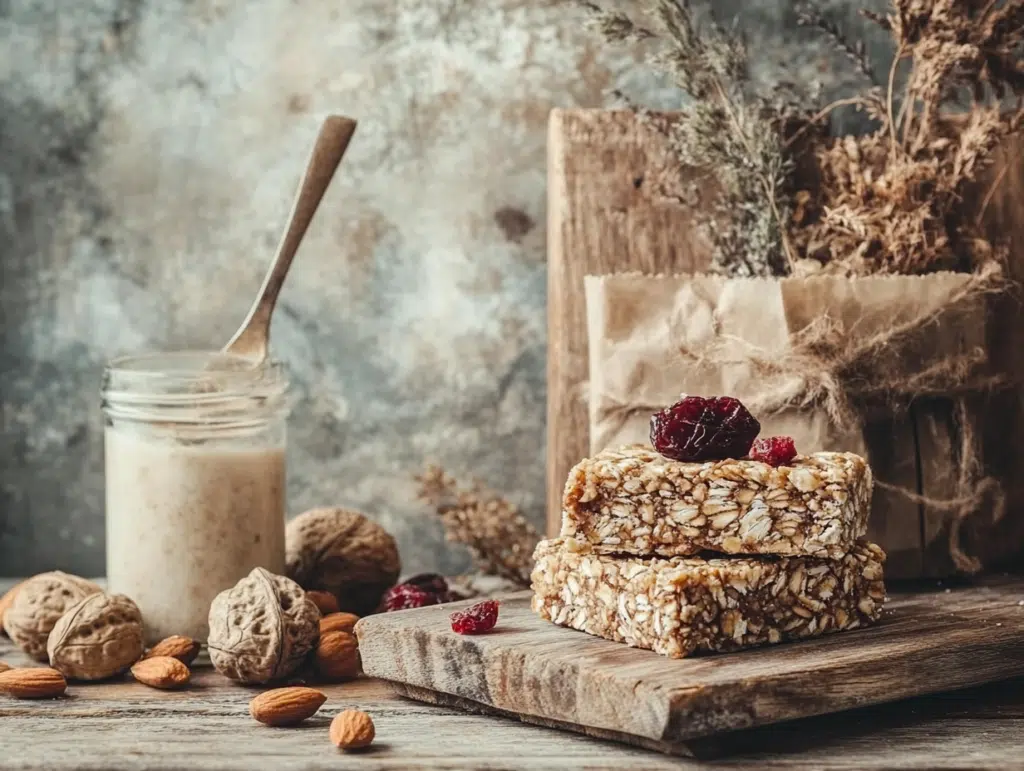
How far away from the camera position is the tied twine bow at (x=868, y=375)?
1722 millimetres

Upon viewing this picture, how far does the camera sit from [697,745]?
4.11 ft

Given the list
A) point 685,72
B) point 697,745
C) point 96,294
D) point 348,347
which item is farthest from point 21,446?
point 697,745

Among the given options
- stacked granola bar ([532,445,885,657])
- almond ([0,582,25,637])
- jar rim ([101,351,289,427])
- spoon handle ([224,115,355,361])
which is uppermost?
spoon handle ([224,115,355,361])

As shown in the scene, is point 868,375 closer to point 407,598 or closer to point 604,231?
point 604,231

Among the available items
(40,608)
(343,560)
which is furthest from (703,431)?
(40,608)

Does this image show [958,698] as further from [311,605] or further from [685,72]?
[685,72]

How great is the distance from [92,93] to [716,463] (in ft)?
4.65

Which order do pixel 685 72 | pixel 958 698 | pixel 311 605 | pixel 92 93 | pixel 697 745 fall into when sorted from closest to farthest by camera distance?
pixel 697 745 < pixel 958 698 < pixel 311 605 < pixel 685 72 < pixel 92 93

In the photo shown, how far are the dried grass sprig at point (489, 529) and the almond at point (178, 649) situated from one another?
507mm

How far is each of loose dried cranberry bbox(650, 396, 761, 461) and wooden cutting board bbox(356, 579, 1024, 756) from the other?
23cm

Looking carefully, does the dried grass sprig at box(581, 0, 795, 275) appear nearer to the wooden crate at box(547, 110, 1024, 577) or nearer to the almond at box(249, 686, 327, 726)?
the wooden crate at box(547, 110, 1024, 577)

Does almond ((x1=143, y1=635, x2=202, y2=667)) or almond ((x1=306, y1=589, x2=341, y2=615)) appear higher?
almond ((x1=306, y1=589, x2=341, y2=615))

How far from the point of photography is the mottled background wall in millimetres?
2268

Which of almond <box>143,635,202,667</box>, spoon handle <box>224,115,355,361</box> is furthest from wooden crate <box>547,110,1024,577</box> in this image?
almond <box>143,635,202,667</box>
